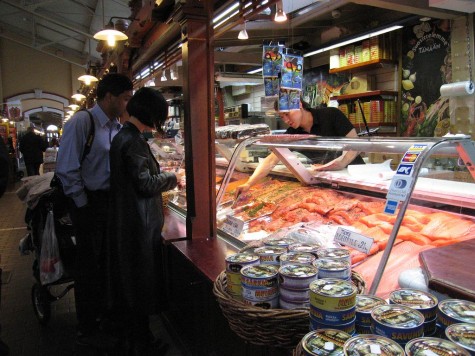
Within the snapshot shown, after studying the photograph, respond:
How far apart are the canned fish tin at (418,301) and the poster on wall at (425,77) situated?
20.2 feet

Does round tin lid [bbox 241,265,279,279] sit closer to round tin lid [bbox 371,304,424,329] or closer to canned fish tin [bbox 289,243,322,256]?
canned fish tin [bbox 289,243,322,256]

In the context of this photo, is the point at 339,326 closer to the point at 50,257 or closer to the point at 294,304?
the point at 294,304

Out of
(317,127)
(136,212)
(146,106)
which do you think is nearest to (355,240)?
(136,212)

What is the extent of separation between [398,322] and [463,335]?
0.16 m

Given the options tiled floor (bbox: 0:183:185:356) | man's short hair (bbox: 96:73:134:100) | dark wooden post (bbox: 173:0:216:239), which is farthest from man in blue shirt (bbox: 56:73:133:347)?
dark wooden post (bbox: 173:0:216:239)

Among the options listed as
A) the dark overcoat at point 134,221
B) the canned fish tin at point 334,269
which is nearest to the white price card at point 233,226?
the dark overcoat at point 134,221

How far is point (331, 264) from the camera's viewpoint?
1.56 metres

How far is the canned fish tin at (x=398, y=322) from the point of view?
1.05 meters

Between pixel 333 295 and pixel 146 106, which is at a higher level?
pixel 146 106

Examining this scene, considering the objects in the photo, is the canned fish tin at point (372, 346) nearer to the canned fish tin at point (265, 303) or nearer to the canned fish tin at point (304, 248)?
the canned fish tin at point (265, 303)

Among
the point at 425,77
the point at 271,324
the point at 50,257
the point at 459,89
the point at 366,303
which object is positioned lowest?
the point at 50,257

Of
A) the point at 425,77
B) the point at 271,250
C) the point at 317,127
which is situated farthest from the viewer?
the point at 425,77

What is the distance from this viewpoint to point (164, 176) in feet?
10.2

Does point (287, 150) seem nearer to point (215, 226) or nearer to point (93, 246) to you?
point (215, 226)
